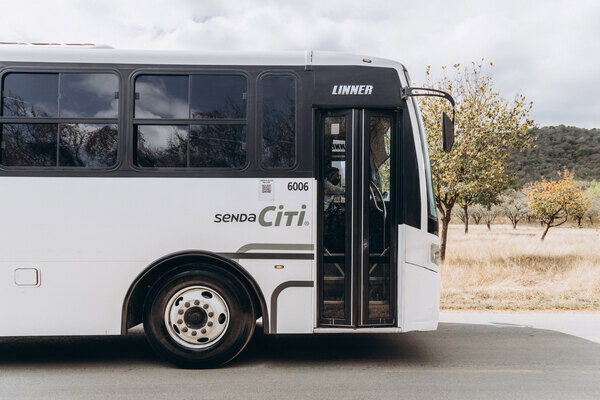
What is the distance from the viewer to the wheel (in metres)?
5.02

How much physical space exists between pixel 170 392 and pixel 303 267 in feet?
5.63

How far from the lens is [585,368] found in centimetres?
518

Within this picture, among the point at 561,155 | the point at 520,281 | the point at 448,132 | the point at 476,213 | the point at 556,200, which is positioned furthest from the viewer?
the point at 561,155

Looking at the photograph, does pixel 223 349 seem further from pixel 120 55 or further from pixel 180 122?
pixel 120 55

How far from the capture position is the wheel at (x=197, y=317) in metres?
5.02

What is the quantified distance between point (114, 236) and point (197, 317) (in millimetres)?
1182

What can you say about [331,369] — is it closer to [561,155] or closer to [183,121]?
[183,121]

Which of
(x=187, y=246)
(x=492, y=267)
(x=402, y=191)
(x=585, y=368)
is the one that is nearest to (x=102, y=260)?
(x=187, y=246)

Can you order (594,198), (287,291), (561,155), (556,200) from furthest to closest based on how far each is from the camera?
(561,155)
(594,198)
(556,200)
(287,291)

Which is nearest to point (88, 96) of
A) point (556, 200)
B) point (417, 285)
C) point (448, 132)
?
point (448, 132)

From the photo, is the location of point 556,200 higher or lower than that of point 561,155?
lower

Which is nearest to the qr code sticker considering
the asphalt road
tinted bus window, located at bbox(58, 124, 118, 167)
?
tinted bus window, located at bbox(58, 124, 118, 167)

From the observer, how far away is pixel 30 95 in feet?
16.4

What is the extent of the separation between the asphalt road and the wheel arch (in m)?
0.55
